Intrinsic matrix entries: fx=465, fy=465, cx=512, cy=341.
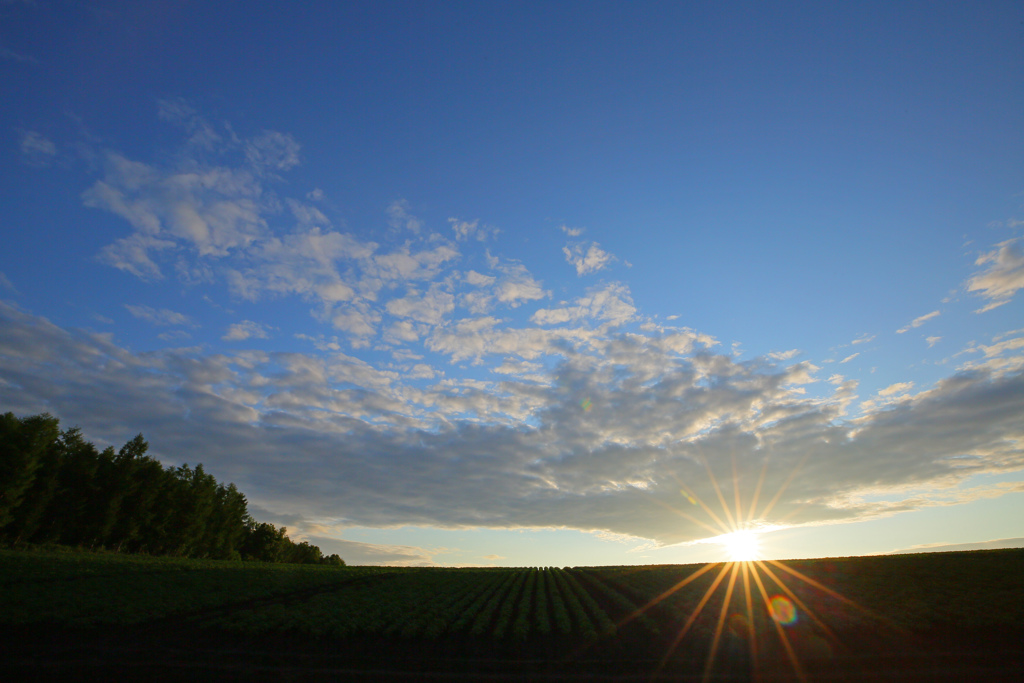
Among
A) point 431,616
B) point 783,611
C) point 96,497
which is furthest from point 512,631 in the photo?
point 96,497

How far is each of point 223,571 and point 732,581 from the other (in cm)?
4941

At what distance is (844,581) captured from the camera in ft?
127

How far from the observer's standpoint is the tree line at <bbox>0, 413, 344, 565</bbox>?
196 ft

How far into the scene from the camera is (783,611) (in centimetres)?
2784

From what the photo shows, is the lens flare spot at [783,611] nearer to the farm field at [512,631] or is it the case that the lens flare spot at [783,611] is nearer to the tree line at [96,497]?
the farm field at [512,631]

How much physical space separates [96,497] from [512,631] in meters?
80.0

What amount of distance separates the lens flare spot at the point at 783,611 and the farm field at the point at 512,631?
199 mm

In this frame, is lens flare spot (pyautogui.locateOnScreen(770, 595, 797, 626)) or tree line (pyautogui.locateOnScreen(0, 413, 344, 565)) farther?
tree line (pyautogui.locateOnScreen(0, 413, 344, 565))

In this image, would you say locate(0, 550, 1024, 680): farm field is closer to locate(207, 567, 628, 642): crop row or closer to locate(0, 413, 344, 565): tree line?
locate(207, 567, 628, 642): crop row

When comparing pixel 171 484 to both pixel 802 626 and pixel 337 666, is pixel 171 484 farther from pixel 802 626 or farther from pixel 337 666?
pixel 802 626

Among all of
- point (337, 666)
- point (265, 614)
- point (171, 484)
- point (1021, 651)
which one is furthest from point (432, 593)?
point (171, 484)

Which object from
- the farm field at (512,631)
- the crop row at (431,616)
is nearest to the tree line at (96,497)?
the farm field at (512,631)

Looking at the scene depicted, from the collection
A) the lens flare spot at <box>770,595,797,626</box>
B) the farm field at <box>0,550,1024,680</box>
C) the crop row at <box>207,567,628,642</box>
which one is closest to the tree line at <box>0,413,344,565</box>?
the farm field at <box>0,550,1024,680</box>

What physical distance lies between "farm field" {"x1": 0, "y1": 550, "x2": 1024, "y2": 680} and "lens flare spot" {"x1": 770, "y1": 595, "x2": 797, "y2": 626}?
199 millimetres
